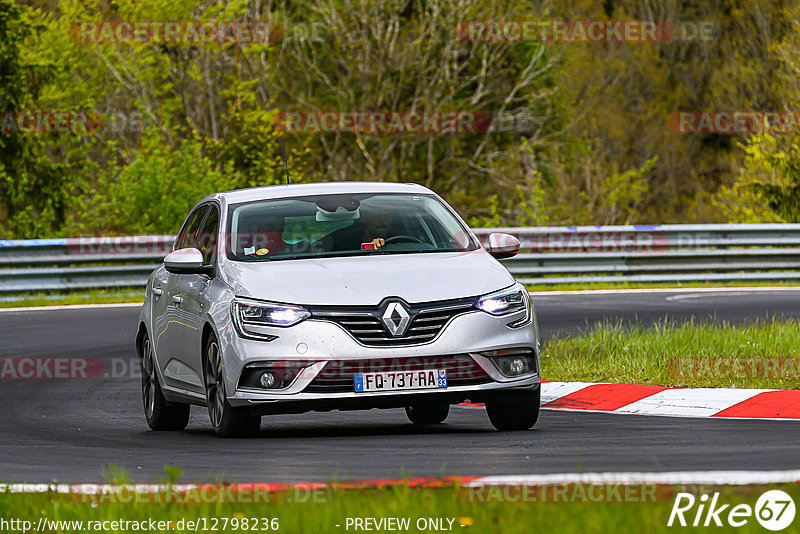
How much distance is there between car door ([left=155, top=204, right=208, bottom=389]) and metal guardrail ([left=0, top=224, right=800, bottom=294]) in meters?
13.2

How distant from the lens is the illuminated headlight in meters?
9.67

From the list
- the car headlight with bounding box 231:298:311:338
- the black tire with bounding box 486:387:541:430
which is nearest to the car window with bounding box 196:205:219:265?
the car headlight with bounding box 231:298:311:338

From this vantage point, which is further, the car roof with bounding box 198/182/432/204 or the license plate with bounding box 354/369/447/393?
the car roof with bounding box 198/182/432/204

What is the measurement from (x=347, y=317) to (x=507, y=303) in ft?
3.36

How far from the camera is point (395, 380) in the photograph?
31.0ft

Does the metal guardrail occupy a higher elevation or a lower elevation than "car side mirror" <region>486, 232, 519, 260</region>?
lower

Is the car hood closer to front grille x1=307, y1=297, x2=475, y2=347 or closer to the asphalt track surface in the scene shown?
front grille x1=307, y1=297, x2=475, y2=347

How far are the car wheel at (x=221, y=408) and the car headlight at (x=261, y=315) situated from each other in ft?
1.01

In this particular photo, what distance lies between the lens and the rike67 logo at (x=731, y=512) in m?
5.73

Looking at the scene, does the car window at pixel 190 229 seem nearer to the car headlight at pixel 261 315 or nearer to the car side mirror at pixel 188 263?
the car side mirror at pixel 188 263

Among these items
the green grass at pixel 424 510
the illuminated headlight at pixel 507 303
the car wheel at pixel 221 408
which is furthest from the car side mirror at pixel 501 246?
the green grass at pixel 424 510
